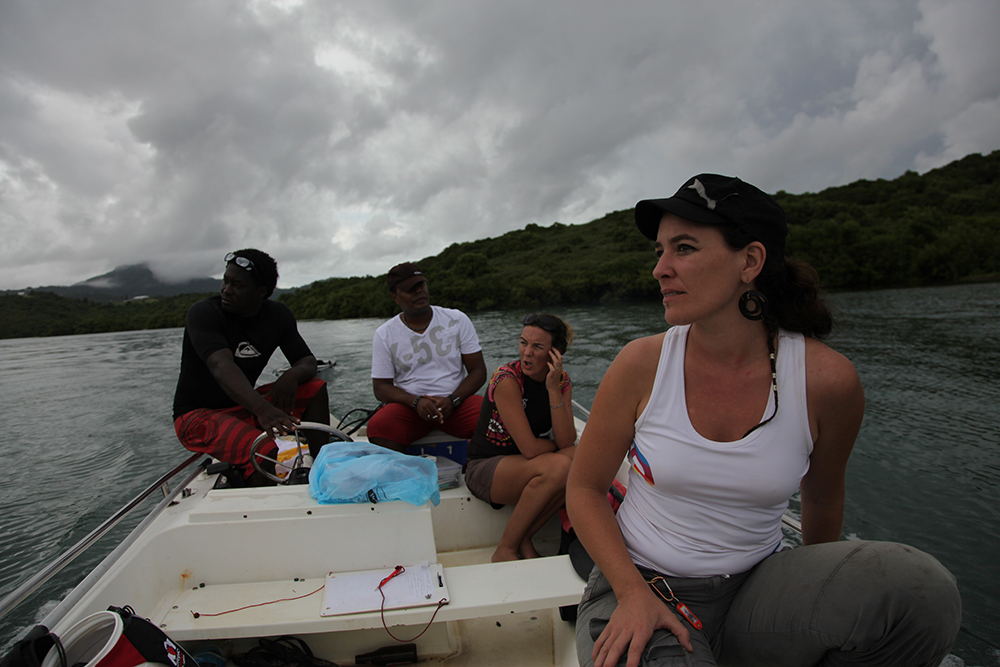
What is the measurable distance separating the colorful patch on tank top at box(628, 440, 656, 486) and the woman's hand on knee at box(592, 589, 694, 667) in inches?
9.6

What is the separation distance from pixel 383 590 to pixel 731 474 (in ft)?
4.02

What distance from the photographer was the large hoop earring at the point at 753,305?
105 cm

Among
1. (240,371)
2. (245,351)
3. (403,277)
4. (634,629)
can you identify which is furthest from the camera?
(403,277)

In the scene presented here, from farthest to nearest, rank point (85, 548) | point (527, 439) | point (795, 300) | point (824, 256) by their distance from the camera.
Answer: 1. point (824, 256)
2. point (527, 439)
3. point (85, 548)
4. point (795, 300)

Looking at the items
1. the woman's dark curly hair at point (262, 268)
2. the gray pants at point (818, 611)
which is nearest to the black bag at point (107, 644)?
the gray pants at point (818, 611)

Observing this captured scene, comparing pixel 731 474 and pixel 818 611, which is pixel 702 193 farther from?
pixel 818 611

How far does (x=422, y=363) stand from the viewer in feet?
10.8

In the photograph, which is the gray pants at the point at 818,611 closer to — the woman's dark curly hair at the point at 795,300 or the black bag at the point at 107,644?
the woman's dark curly hair at the point at 795,300

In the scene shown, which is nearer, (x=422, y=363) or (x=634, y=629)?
(x=634, y=629)

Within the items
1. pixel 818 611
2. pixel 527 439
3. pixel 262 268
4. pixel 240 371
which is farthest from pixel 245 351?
pixel 818 611

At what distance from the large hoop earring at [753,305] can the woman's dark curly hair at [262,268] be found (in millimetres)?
2666

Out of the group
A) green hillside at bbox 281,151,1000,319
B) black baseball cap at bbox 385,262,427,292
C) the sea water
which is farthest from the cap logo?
green hillside at bbox 281,151,1000,319

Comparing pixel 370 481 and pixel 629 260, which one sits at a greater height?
pixel 629 260

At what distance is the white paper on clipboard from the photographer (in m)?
1.57
